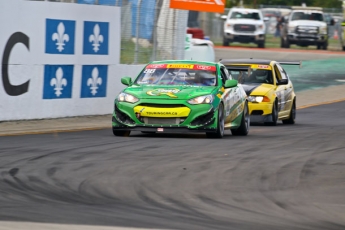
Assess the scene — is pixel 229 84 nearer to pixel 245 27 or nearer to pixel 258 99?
pixel 258 99

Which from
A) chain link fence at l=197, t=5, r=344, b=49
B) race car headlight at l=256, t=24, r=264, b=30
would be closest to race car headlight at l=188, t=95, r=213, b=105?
race car headlight at l=256, t=24, r=264, b=30

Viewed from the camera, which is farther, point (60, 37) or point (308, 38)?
point (308, 38)

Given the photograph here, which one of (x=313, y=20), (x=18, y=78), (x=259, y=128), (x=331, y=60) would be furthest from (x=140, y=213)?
(x=313, y=20)

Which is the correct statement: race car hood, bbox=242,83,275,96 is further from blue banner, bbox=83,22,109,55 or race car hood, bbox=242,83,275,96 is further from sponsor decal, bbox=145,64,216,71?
sponsor decal, bbox=145,64,216,71

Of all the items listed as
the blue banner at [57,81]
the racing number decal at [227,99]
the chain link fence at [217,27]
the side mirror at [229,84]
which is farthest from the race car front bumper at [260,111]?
the chain link fence at [217,27]

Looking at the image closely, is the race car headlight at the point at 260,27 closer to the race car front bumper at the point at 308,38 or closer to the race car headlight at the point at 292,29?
the race car headlight at the point at 292,29

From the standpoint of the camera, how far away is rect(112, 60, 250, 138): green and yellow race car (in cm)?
1573

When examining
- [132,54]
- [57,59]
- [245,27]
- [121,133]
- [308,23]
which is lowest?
[121,133]

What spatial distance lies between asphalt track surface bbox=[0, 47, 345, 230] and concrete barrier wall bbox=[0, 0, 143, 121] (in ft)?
8.14

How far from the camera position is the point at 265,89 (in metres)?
21.0

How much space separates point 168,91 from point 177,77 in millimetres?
823

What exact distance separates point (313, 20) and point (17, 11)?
36250mm

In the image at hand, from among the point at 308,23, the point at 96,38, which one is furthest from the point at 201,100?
the point at 308,23

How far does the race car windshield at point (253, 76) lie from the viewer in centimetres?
2147
